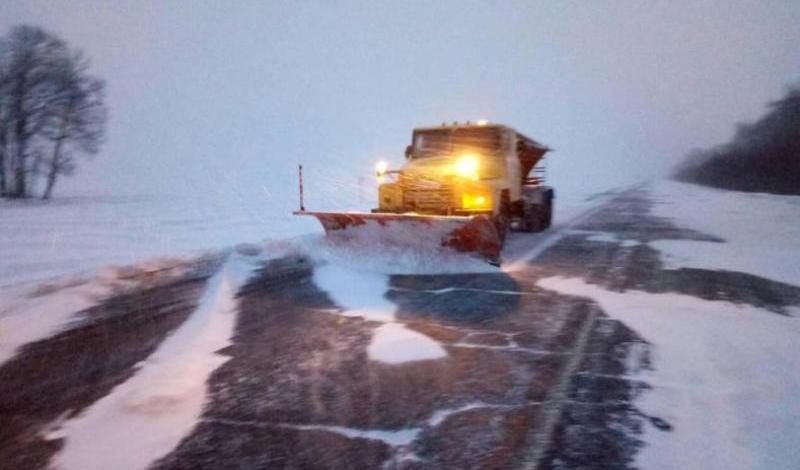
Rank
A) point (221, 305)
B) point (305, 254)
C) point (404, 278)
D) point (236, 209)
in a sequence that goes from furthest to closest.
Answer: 1. point (236, 209)
2. point (305, 254)
3. point (404, 278)
4. point (221, 305)

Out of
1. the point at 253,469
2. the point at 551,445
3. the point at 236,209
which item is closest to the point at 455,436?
the point at 551,445

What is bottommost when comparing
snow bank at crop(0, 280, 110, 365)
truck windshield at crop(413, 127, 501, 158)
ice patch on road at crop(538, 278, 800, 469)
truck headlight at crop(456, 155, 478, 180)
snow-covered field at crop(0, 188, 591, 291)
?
ice patch on road at crop(538, 278, 800, 469)

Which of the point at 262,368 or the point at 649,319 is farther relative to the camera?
the point at 649,319

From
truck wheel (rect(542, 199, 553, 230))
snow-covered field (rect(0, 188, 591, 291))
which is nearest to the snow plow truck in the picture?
snow-covered field (rect(0, 188, 591, 291))

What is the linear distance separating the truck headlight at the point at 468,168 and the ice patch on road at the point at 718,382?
14.8 ft

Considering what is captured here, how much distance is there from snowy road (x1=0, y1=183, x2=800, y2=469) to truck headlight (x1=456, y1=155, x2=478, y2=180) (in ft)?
10.3

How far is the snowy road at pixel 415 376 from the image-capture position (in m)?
3.29

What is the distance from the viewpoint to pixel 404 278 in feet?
28.1

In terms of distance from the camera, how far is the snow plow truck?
29.9ft

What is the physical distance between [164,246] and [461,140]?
655 cm

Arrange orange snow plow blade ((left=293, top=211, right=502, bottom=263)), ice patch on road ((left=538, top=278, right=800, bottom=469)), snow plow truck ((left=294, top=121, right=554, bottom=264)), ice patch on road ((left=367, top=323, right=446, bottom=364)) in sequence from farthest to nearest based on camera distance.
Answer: snow plow truck ((left=294, top=121, right=554, bottom=264)) < orange snow plow blade ((left=293, top=211, right=502, bottom=263)) < ice patch on road ((left=367, top=323, right=446, bottom=364)) < ice patch on road ((left=538, top=278, right=800, bottom=469))

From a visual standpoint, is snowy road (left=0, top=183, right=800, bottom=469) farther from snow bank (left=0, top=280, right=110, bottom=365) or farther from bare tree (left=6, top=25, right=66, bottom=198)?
bare tree (left=6, top=25, right=66, bottom=198)

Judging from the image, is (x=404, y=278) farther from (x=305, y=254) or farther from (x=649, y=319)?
(x=649, y=319)

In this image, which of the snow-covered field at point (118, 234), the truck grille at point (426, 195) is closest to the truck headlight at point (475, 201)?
the truck grille at point (426, 195)
